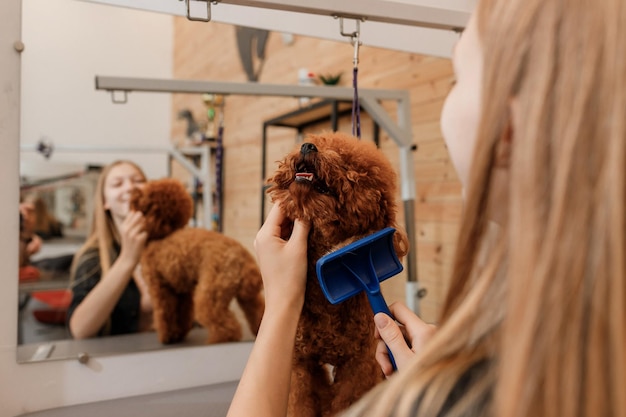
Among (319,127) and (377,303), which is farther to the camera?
(319,127)

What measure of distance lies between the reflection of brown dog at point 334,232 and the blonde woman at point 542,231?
0.58 ft

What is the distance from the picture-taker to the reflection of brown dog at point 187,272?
94cm

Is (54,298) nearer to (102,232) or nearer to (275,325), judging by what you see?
(102,232)

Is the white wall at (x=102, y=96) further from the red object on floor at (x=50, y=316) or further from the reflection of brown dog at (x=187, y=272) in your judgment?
the reflection of brown dog at (x=187, y=272)

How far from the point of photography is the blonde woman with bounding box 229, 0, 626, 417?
27 centimetres

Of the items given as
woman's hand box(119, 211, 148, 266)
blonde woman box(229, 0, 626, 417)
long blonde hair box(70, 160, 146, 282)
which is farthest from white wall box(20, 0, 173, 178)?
blonde woman box(229, 0, 626, 417)

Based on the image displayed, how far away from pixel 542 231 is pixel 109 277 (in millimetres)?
1022

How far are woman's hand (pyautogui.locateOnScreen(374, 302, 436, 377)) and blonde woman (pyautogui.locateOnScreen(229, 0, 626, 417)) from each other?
0.46 ft

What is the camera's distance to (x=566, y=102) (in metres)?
0.27

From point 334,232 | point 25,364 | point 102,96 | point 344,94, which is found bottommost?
point 25,364

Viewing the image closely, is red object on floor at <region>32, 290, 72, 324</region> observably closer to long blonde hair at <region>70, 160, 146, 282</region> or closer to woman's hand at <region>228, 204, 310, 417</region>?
long blonde hair at <region>70, 160, 146, 282</region>

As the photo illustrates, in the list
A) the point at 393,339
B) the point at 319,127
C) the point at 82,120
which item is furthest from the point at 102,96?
the point at 393,339

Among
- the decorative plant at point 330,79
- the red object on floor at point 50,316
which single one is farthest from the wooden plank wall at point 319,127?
the red object on floor at point 50,316

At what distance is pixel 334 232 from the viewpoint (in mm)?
491
